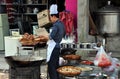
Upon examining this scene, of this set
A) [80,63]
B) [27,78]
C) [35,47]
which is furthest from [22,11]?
[27,78]

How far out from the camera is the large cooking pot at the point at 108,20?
1149 centimetres

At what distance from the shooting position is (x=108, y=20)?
11.7 metres

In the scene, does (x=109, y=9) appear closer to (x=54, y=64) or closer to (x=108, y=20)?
(x=108, y=20)

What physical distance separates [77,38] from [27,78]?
14.1ft

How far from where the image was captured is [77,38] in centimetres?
1191

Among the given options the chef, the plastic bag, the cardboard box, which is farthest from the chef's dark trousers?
the cardboard box

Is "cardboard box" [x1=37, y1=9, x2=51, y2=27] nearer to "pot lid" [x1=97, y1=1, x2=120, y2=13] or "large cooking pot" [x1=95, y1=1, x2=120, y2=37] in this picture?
"large cooking pot" [x1=95, y1=1, x2=120, y2=37]

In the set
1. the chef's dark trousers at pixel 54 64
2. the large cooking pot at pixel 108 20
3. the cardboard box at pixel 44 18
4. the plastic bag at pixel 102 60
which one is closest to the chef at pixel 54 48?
the chef's dark trousers at pixel 54 64

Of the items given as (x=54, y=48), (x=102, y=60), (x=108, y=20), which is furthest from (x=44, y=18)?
(x=102, y=60)

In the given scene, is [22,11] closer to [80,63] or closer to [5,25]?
[5,25]

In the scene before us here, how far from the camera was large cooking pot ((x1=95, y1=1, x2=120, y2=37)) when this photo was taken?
452 inches

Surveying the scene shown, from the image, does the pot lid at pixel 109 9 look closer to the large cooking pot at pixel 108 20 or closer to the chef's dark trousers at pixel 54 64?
the large cooking pot at pixel 108 20

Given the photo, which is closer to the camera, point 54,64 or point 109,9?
point 54,64

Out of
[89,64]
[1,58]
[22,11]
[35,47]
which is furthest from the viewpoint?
[22,11]
